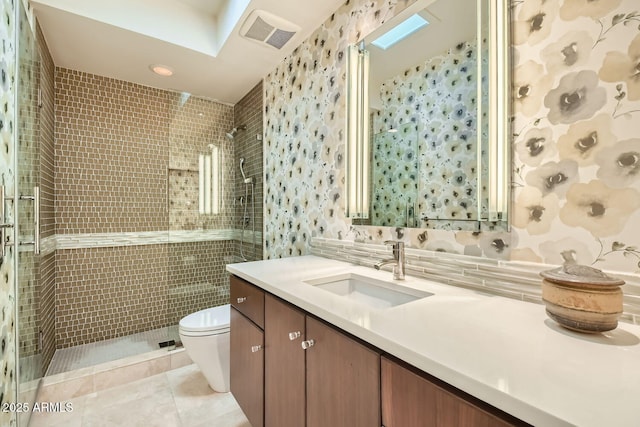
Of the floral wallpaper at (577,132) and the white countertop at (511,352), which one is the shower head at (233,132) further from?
the floral wallpaper at (577,132)

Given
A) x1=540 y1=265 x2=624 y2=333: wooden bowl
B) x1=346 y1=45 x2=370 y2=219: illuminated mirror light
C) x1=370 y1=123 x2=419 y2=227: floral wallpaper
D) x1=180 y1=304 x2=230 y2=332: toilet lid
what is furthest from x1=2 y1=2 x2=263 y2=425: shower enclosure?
x1=540 y1=265 x2=624 y2=333: wooden bowl

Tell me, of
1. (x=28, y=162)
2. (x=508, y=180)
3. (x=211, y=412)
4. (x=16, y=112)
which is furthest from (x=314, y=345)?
(x=28, y=162)

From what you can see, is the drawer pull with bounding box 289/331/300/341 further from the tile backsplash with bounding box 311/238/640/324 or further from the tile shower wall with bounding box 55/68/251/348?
the tile shower wall with bounding box 55/68/251/348

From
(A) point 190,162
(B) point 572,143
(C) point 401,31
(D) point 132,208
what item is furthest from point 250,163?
(B) point 572,143

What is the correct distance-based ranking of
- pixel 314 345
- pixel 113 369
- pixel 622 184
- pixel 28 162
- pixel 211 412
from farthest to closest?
1. pixel 113 369
2. pixel 211 412
3. pixel 28 162
4. pixel 314 345
5. pixel 622 184

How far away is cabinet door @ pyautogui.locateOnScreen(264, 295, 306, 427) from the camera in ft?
3.34

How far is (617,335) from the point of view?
0.68 m

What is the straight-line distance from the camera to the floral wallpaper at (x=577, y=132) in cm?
79

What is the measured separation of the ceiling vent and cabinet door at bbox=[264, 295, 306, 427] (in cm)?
168

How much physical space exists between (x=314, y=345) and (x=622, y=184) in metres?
1.00

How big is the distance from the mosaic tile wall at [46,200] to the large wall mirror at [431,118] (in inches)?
82.9

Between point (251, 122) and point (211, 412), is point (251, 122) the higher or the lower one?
the higher one

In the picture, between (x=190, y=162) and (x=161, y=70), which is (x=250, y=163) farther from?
(x=161, y=70)

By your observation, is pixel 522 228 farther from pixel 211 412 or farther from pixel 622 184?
pixel 211 412
